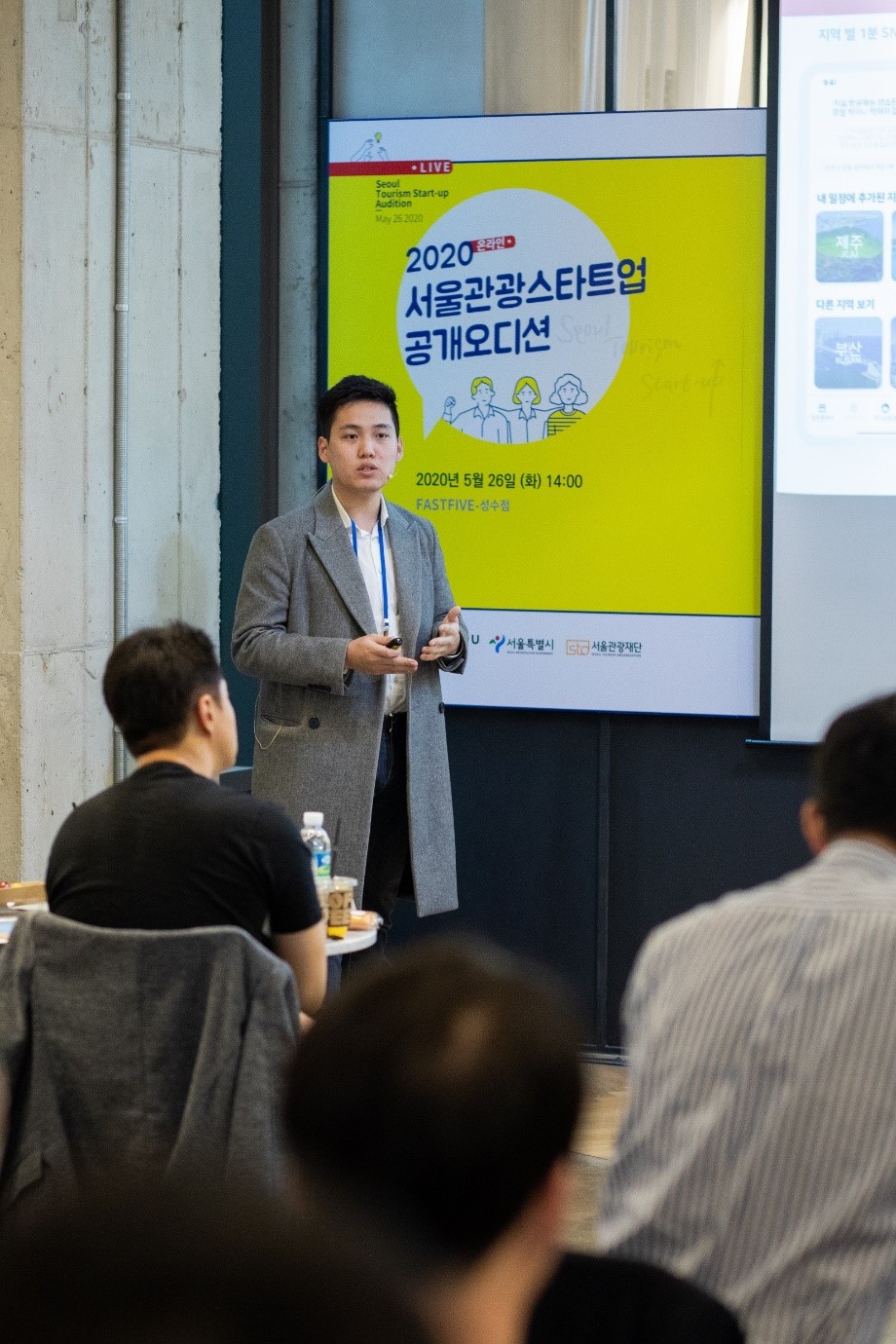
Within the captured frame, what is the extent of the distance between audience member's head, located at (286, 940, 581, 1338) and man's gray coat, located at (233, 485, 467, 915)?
2.97 meters

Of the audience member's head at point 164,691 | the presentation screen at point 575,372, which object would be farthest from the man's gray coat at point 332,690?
the audience member's head at point 164,691

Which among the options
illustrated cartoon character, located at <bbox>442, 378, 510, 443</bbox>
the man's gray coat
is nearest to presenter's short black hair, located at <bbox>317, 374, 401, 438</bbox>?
the man's gray coat

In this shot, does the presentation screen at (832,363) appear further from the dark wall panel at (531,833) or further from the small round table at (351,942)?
the small round table at (351,942)

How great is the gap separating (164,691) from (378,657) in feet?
4.54

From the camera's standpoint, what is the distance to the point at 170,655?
2379 mm

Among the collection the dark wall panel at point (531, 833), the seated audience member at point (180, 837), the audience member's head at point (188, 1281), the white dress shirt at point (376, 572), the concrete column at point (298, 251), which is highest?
the concrete column at point (298, 251)

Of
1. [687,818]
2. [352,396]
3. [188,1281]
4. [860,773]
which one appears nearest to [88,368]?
[352,396]

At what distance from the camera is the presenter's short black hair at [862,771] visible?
1.64 m

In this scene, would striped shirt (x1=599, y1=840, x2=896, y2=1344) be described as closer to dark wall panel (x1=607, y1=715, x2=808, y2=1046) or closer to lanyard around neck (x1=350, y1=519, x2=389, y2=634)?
lanyard around neck (x1=350, y1=519, x2=389, y2=634)

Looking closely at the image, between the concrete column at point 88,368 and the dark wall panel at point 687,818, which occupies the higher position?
the concrete column at point 88,368

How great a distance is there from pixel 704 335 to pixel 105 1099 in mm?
3099

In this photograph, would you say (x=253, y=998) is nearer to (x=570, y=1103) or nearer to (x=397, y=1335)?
(x=570, y=1103)

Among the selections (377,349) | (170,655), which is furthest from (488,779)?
(170,655)

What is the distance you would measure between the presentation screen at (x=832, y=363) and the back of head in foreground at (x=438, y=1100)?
3703mm
